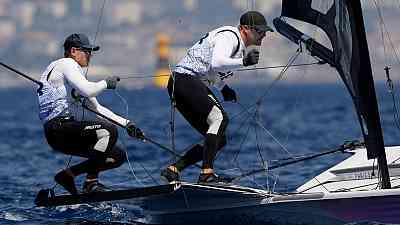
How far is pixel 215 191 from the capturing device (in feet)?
31.0

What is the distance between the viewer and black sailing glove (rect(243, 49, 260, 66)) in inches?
372

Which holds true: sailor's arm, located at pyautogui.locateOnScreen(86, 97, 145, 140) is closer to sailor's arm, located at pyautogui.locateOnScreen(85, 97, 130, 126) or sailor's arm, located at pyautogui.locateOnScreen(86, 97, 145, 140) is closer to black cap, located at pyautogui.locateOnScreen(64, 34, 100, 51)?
sailor's arm, located at pyautogui.locateOnScreen(85, 97, 130, 126)

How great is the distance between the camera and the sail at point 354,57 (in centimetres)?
971

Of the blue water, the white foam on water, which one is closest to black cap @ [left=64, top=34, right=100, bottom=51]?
the blue water

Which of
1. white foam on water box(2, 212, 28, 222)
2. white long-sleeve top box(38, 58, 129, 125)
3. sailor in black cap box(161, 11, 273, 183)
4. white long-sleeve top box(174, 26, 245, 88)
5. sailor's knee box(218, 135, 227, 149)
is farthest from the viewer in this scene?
white foam on water box(2, 212, 28, 222)

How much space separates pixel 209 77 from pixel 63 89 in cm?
123

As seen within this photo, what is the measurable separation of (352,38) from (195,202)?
187cm

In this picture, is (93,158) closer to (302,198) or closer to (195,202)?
(195,202)

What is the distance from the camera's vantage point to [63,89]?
965 cm

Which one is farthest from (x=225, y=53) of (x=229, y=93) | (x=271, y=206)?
(x=271, y=206)

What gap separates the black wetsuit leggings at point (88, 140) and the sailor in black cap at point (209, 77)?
19.7 inches

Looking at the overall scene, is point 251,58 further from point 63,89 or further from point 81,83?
point 63,89

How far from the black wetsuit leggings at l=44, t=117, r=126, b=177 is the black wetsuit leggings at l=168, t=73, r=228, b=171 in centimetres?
59

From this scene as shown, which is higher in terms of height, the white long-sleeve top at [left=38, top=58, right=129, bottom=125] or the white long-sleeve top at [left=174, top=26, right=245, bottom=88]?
the white long-sleeve top at [left=174, top=26, right=245, bottom=88]
